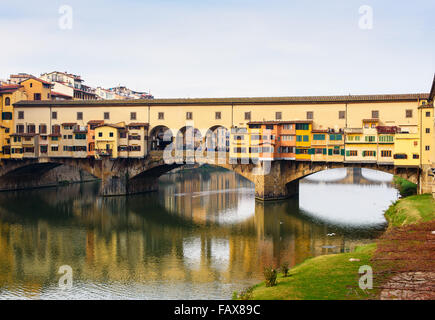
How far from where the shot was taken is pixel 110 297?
22.4 metres

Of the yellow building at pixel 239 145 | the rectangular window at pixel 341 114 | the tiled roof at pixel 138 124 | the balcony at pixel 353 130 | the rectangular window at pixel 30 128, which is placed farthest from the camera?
the rectangular window at pixel 30 128

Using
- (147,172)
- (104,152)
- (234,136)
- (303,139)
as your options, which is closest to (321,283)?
(303,139)

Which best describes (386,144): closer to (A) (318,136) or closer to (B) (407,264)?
(A) (318,136)

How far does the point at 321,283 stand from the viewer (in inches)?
787

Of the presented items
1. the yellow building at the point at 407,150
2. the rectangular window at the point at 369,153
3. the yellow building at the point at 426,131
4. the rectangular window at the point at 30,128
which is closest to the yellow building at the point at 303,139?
the rectangular window at the point at 369,153

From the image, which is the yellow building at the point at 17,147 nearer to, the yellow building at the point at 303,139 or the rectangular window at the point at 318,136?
the yellow building at the point at 303,139

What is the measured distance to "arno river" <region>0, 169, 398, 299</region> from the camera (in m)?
24.6

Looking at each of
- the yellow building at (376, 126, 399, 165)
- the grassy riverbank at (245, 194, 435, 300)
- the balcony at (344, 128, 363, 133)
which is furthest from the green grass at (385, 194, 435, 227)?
the balcony at (344, 128, 363, 133)

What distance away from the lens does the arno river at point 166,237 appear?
80.8 feet

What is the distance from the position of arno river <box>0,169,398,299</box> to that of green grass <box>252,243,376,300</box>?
3.10 m

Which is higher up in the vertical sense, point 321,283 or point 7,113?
point 7,113

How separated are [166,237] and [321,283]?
1972 cm

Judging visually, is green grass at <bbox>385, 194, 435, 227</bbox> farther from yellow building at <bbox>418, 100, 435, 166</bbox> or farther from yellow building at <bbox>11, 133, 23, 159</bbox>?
yellow building at <bbox>11, 133, 23, 159</bbox>

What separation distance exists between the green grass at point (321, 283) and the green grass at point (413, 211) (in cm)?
857
